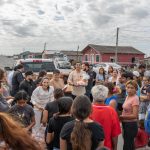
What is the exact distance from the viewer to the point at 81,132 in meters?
3.91

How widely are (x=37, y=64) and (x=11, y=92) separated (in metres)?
5.14

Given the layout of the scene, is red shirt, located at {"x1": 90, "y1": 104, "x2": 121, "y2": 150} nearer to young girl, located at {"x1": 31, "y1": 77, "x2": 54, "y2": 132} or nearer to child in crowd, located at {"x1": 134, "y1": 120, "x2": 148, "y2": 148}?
child in crowd, located at {"x1": 134, "y1": 120, "x2": 148, "y2": 148}

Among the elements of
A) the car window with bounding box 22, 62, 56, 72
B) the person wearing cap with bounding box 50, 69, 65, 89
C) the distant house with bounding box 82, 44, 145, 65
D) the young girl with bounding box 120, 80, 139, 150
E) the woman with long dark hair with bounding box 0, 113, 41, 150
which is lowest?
the young girl with bounding box 120, 80, 139, 150

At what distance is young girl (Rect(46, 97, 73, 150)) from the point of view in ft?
15.8

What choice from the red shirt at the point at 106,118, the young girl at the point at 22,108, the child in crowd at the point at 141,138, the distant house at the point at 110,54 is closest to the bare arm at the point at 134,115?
the child in crowd at the point at 141,138

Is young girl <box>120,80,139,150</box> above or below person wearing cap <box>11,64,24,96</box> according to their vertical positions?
below

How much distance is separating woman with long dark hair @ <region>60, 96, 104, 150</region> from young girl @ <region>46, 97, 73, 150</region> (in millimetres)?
692

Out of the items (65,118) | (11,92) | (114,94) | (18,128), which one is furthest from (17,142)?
(11,92)

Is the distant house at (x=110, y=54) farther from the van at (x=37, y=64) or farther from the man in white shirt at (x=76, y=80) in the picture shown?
the man in white shirt at (x=76, y=80)

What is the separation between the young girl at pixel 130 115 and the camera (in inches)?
237

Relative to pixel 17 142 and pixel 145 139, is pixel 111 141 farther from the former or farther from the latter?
pixel 17 142

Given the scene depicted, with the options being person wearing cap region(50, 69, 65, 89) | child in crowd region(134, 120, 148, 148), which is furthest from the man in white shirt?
child in crowd region(134, 120, 148, 148)

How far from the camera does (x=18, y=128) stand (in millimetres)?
2049

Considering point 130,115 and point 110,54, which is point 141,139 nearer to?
point 130,115
